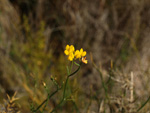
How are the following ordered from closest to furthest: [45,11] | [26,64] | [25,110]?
[25,110] < [26,64] < [45,11]

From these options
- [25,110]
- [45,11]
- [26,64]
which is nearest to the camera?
[25,110]

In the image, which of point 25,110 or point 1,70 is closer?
point 25,110


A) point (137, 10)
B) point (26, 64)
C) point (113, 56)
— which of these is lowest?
point (113, 56)

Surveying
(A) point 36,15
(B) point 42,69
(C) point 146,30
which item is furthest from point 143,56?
(A) point 36,15

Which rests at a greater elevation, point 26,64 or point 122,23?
point 26,64

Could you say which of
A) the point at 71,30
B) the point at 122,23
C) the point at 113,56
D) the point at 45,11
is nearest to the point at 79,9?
the point at 71,30

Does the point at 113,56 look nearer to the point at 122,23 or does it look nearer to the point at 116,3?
the point at 122,23

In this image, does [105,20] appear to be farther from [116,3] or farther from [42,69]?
[42,69]
